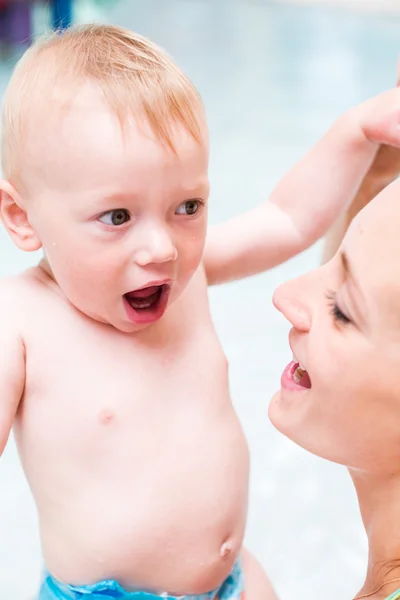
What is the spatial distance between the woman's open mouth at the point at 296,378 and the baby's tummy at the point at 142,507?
0.15 m

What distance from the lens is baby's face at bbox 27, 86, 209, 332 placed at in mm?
810

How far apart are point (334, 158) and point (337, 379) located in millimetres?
383

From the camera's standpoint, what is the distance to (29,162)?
32.9 inches

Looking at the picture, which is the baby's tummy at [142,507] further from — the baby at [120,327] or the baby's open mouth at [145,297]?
the baby's open mouth at [145,297]

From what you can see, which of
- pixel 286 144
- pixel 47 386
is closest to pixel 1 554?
pixel 47 386

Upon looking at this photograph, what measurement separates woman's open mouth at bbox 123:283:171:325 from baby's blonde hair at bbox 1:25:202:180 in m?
0.15

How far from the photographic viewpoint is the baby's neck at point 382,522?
0.80m

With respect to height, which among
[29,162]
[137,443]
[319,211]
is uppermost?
[29,162]

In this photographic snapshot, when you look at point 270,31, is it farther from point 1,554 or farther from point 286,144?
point 1,554

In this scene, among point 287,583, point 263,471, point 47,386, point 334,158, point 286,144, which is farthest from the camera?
point 286,144

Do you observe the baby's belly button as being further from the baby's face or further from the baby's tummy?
the baby's face

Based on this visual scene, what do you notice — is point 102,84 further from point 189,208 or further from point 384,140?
point 384,140

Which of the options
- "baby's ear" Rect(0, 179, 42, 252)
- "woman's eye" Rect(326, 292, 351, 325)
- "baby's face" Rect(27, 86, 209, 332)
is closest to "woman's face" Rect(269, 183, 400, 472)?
"woman's eye" Rect(326, 292, 351, 325)

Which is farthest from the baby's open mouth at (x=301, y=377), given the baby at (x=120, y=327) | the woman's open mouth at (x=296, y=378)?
the baby at (x=120, y=327)
